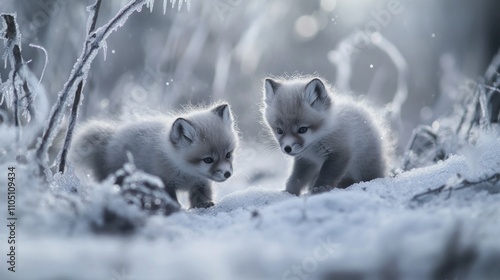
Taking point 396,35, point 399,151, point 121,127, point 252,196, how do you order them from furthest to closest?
point 396,35
point 399,151
point 121,127
point 252,196

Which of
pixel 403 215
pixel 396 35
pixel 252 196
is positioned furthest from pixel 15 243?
pixel 396 35

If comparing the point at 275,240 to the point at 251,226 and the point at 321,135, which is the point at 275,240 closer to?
the point at 251,226

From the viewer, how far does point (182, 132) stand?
3.54m

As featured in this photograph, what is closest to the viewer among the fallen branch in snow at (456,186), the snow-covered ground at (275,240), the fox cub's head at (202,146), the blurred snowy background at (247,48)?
the snow-covered ground at (275,240)

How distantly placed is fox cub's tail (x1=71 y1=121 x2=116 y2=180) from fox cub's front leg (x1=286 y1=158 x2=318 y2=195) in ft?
4.46

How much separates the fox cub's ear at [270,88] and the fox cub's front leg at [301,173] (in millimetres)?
513

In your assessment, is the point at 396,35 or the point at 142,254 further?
the point at 396,35

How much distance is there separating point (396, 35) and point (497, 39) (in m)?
2.96

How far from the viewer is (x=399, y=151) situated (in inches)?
234

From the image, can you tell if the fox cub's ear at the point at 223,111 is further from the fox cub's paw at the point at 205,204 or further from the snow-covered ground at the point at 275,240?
the snow-covered ground at the point at 275,240

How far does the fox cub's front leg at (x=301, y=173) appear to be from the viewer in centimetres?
388

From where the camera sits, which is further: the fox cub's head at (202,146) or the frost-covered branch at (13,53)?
the fox cub's head at (202,146)

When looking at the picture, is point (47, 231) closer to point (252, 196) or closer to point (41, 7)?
point (252, 196)

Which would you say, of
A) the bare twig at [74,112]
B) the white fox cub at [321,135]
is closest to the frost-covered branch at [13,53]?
the bare twig at [74,112]
